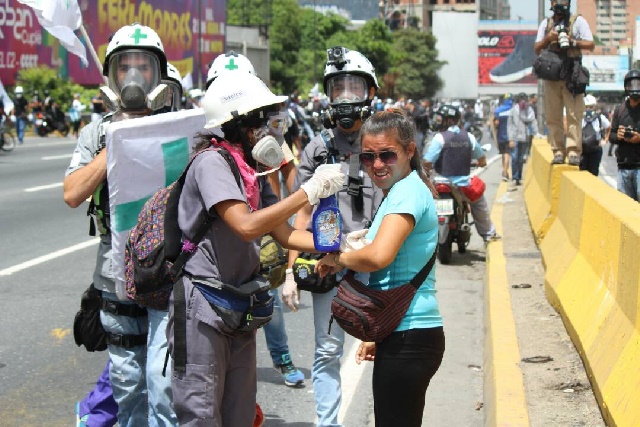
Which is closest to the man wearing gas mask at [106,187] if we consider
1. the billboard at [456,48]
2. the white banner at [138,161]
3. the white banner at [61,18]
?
the white banner at [138,161]

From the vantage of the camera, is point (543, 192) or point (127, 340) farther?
point (543, 192)

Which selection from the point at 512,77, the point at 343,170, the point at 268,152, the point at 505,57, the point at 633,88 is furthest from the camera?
the point at 505,57

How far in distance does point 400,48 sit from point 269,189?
127312 mm

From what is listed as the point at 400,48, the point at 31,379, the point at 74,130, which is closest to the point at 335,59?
the point at 31,379

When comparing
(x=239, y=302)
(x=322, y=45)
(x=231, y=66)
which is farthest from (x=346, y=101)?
(x=322, y=45)

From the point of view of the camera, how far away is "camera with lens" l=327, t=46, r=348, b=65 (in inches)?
231

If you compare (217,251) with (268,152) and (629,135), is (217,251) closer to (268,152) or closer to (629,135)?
(268,152)

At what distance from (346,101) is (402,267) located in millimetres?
1837

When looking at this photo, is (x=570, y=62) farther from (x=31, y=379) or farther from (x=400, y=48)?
(x=400, y=48)

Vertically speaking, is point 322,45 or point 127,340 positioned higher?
point 322,45

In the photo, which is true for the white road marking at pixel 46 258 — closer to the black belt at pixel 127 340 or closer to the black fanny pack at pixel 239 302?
the black belt at pixel 127 340

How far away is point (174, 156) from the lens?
4801 mm

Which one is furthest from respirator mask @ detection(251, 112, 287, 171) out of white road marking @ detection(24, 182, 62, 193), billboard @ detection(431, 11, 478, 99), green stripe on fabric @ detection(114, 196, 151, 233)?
billboard @ detection(431, 11, 478, 99)

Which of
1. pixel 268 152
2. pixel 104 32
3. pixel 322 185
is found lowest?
pixel 322 185
